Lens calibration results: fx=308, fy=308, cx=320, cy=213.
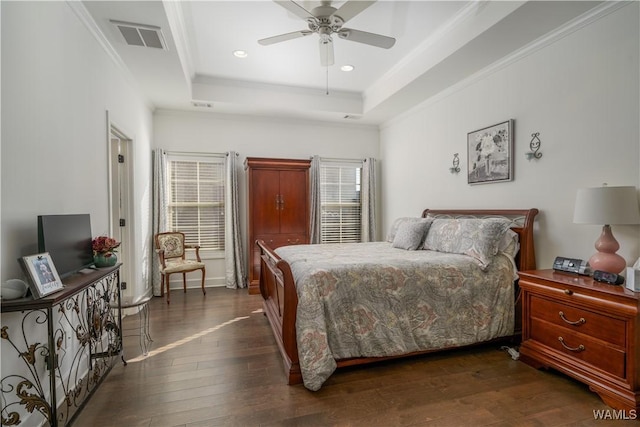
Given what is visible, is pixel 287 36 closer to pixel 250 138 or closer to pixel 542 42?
pixel 542 42

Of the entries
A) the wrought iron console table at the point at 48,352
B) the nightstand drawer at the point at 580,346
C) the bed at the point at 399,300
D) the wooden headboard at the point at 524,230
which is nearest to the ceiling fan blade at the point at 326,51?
the bed at the point at 399,300

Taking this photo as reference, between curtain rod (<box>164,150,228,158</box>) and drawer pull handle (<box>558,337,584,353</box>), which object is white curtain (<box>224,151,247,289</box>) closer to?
curtain rod (<box>164,150,228,158</box>)

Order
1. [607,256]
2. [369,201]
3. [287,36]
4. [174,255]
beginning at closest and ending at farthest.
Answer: [607,256]
[287,36]
[174,255]
[369,201]

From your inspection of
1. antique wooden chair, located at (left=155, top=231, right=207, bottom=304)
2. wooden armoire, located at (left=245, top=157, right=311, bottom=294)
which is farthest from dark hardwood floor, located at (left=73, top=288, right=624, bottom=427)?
wooden armoire, located at (left=245, top=157, right=311, bottom=294)

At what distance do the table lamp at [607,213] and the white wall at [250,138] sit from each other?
390 centimetres

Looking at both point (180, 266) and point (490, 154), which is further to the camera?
point (180, 266)

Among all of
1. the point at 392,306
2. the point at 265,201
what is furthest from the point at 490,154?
the point at 265,201

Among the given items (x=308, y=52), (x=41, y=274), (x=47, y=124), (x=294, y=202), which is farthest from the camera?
(x=294, y=202)

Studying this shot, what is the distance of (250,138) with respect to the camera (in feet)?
17.2

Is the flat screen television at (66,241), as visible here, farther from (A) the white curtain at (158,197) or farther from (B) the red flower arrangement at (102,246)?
(A) the white curtain at (158,197)

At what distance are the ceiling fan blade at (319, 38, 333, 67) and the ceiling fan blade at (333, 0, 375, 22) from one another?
337 millimetres

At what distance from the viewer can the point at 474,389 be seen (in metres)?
2.15

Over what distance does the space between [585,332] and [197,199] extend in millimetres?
4981

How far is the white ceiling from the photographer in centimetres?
262
